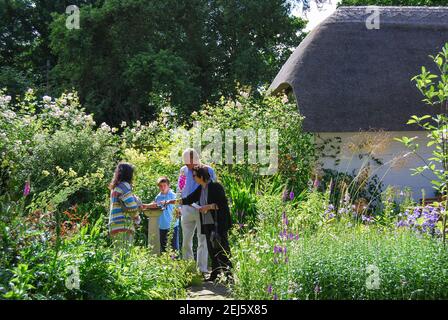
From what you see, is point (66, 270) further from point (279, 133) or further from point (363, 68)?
point (363, 68)

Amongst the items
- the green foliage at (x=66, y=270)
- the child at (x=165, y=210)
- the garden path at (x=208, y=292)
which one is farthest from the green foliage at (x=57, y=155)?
the green foliage at (x=66, y=270)

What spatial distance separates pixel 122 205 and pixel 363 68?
307 inches

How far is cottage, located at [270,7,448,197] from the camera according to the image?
12.3 metres

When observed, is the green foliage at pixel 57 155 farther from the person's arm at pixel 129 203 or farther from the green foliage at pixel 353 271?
the green foliage at pixel 353 271

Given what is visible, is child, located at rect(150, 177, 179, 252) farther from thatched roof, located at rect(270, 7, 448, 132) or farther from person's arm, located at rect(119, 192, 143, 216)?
thatched roof, located at rect(270, 7, 448, 132)

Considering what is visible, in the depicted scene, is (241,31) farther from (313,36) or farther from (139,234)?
(139,234)

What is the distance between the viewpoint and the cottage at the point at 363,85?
12273mm

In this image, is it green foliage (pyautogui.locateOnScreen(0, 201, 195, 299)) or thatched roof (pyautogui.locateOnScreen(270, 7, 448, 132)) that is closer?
green foliage (pyautogui.locateOnScreen(0, 201, 195, 299))

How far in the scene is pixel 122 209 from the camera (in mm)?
7020

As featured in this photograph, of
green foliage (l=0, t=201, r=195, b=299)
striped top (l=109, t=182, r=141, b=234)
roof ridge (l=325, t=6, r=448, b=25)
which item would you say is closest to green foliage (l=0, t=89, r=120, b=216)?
striped top (l=109, t=182, r=141, b=234)

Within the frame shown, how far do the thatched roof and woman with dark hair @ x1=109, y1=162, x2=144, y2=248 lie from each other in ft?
18.4

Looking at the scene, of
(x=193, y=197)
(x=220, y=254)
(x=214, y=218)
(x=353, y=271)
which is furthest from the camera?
(x=193, y=197)

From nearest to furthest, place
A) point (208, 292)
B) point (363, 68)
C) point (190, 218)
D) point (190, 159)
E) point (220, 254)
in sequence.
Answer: point (208, 292) → point (220, 254) → point (190, 159) → point (190, 218) → point (363, 68)

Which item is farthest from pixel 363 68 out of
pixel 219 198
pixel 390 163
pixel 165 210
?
pixel 219 198
